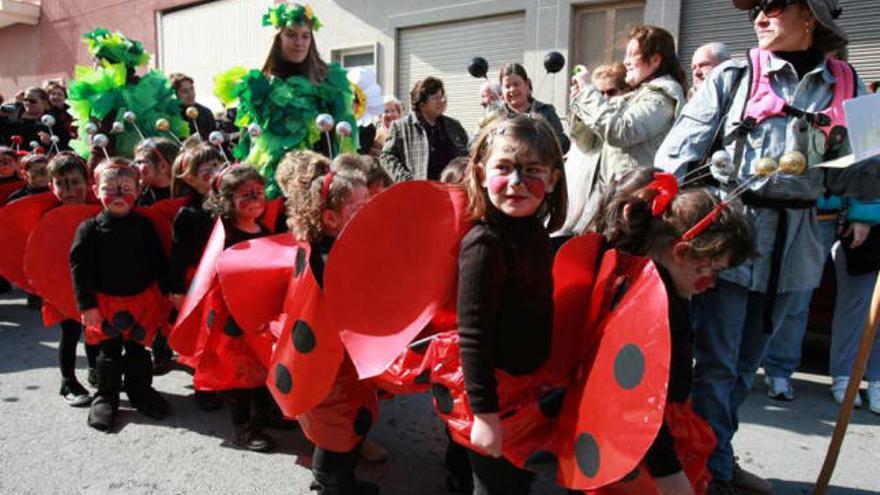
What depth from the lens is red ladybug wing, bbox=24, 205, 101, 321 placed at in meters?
3.19

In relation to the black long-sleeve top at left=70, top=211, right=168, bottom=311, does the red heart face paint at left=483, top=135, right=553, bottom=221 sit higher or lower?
higher

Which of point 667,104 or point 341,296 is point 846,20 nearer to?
point 667,104

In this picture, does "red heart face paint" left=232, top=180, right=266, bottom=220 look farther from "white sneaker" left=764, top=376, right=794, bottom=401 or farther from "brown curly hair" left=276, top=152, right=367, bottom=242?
"white sneaker" left=764, top=376, right=794, bottom=401

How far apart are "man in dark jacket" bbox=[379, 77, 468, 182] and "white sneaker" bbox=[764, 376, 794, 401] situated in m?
2.48

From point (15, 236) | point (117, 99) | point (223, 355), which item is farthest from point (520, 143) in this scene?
point (117, 99)

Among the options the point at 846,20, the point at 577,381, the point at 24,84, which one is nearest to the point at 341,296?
the point at 577,381

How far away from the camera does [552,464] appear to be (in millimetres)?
1714

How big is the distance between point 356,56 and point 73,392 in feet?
29.0

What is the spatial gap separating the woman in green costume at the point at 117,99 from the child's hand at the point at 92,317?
173cm

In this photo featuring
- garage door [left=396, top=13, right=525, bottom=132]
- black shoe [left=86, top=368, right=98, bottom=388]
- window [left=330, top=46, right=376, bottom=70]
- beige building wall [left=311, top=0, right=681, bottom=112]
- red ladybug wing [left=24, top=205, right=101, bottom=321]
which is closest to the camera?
red ladybug wing [left=24, top=205, right=101, bottom=321]

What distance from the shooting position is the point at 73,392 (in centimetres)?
344

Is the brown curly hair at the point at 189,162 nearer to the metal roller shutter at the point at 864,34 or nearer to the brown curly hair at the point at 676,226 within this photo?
the brown curly hair at the point at 676,226

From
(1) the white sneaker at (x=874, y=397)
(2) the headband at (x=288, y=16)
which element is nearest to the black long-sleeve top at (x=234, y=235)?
(2) the headband at (x=288, y=16)

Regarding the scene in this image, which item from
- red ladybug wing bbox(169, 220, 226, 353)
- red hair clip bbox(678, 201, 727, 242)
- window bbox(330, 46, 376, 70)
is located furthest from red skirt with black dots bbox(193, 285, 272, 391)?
window bbox(330, 46, 376, 70)
